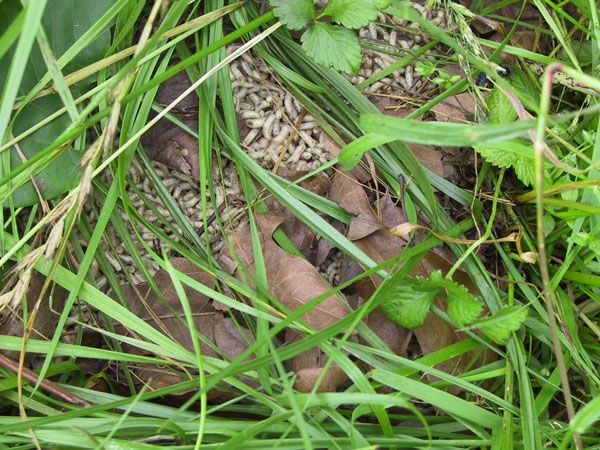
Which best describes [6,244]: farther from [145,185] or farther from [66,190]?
[145,185]

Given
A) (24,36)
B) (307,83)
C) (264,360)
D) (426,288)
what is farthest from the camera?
(307,83)

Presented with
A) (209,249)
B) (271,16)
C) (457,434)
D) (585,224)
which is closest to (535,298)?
(585,224)

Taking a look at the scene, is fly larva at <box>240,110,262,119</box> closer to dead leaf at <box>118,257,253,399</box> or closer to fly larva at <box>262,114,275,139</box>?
fly larva at <box>262,114,275,139</box>

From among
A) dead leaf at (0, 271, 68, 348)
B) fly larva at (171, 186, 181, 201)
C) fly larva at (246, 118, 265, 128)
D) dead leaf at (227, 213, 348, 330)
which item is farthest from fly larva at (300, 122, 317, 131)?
dead leaf at (0, 271, 68, 348)

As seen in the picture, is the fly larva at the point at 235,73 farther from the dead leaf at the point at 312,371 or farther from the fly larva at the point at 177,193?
the dead leaf at the point at 312,371

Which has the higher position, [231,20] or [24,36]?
[24,36]

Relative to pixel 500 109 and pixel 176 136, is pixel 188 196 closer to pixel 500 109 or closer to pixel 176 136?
pixel 176 136
